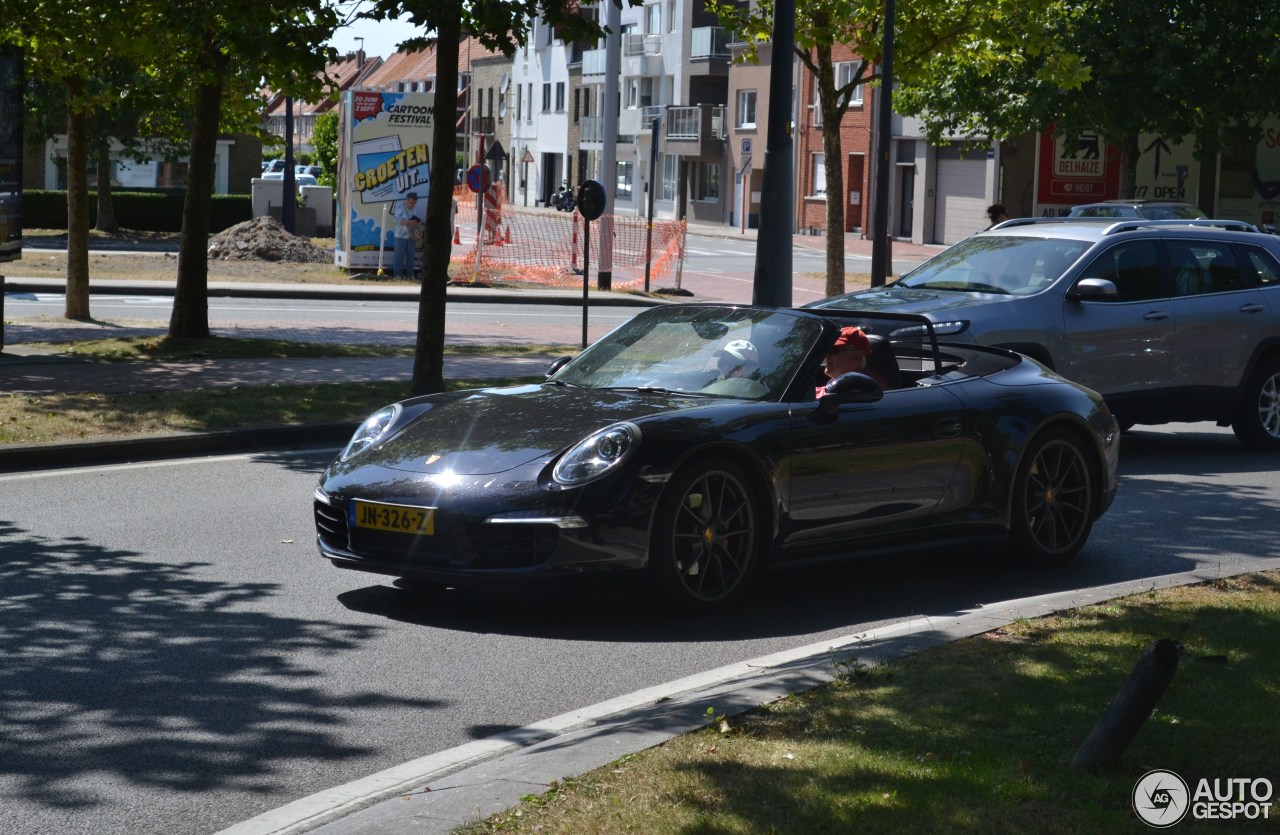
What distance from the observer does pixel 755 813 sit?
426cm

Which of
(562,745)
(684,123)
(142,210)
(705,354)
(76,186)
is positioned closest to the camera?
(562,745)

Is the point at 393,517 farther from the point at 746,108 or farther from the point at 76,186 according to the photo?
the point at 746,108

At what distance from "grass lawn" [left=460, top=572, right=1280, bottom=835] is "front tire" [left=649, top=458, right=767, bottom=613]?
124cm

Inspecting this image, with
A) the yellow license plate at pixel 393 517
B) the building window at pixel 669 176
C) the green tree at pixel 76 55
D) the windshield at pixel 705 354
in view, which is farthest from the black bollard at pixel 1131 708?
the building window at pixel 669 176

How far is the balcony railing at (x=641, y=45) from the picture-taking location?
81.2 meters

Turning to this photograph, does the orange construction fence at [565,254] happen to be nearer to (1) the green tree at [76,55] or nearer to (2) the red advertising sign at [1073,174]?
(2) the red advertising sign at [1073,174]

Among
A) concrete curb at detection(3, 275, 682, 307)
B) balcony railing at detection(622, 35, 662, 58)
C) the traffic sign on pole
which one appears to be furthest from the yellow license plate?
balcony railing at detection(622, 35, 662, 58)

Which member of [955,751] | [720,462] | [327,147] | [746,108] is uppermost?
[746,108]

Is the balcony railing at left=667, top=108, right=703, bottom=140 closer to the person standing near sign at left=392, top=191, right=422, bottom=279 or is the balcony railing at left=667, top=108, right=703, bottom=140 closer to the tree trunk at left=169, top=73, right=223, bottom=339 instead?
the person standing near sign at left=392, top=191, right=422, bottom=279

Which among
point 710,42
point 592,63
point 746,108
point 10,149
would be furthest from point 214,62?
point 592,63

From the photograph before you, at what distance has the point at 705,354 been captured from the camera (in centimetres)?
798

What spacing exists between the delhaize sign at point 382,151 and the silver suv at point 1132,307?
67.3 feet

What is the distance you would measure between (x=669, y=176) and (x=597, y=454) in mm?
74392

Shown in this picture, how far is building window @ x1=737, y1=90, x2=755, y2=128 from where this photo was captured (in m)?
71.2
